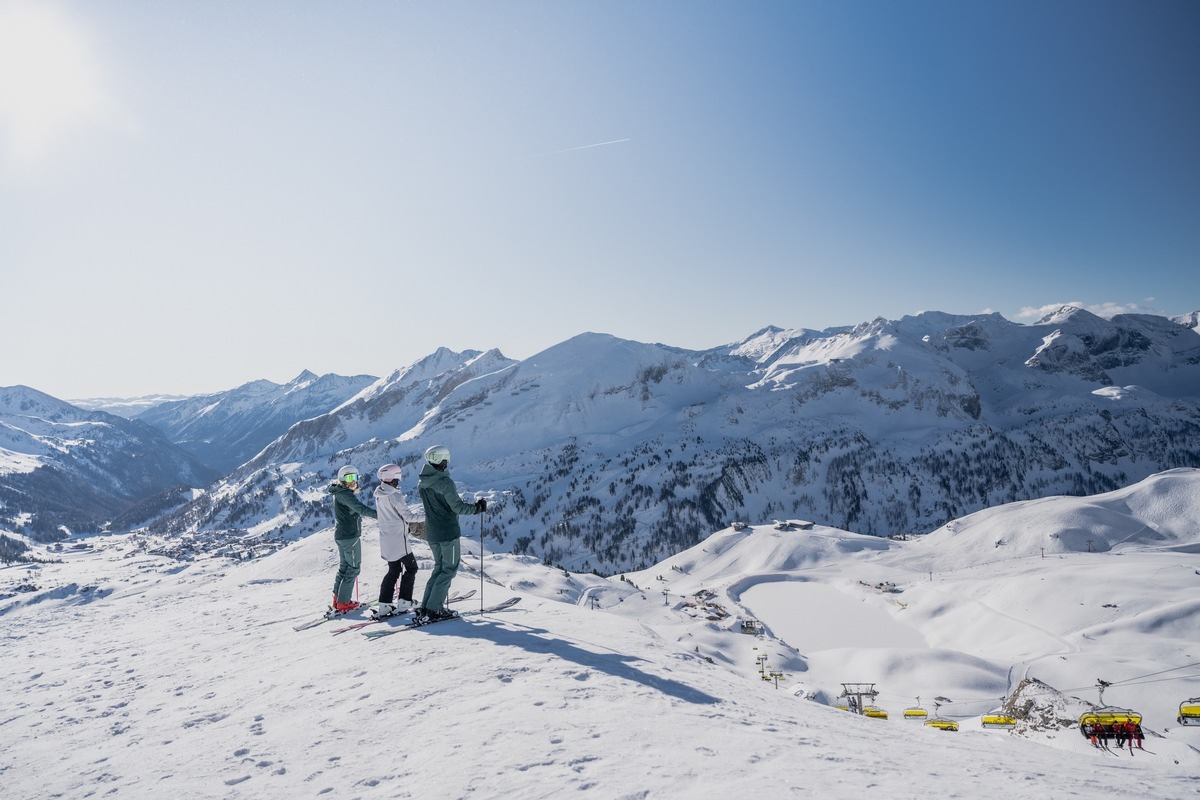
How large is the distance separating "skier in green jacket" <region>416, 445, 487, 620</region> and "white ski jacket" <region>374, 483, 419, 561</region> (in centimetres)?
87

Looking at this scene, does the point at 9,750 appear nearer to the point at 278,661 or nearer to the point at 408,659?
the point at 278,661

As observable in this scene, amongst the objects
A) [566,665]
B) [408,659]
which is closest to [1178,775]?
[566,665]

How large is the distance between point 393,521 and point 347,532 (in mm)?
2875

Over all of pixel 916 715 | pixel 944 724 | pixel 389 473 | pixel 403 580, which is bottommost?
pixel 916 715

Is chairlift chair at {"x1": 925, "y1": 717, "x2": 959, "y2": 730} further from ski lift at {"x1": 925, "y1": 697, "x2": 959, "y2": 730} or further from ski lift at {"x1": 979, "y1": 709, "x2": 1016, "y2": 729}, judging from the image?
ski lift at {"x1": 979, "y1": 709, "x2": 1016, "y2": 729}

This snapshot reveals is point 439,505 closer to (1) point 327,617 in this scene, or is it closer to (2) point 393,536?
(2) point 393,536

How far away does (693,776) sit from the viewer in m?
5.77

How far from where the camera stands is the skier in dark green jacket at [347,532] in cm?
1518

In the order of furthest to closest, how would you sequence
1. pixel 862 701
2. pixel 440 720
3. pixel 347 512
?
pixel 862 701 < pixel 347 512 < pixel 440 720

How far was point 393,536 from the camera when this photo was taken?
550 inches

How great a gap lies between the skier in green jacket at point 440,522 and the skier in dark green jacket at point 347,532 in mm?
3033

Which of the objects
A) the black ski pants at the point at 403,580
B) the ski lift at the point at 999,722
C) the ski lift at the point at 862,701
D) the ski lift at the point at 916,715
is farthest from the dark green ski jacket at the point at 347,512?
the ski lift at the point at 916,715

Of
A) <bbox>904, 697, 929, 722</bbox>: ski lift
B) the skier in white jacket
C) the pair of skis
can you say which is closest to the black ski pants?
the skier in white jacket

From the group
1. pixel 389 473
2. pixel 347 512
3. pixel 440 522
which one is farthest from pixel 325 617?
pixel 440 522
